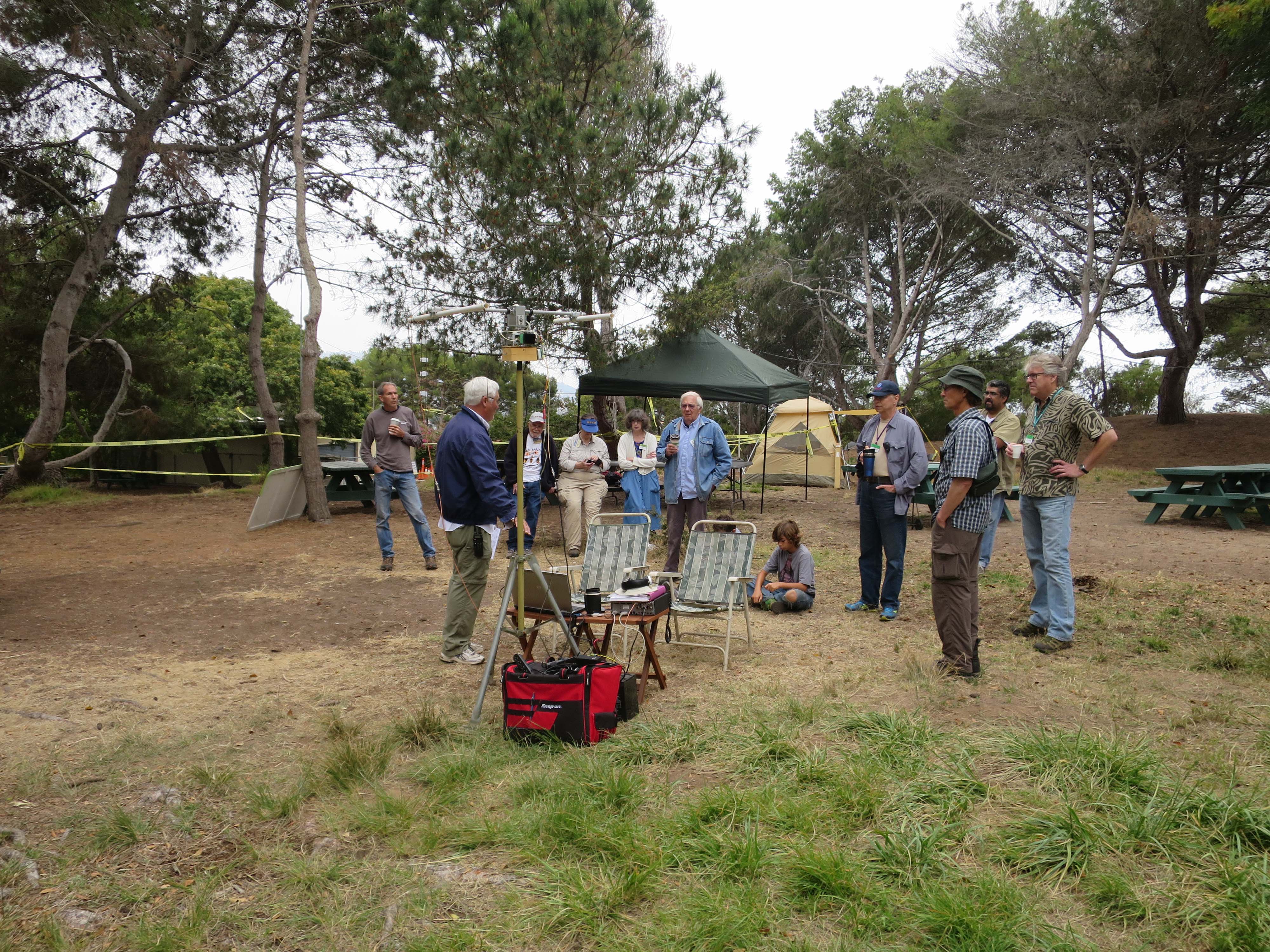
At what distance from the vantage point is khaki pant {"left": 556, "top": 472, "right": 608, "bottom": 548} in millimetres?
8688

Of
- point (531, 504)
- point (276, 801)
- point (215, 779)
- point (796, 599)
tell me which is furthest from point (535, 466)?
point (276, 801)

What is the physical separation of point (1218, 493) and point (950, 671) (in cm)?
736

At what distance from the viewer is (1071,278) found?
20.5m

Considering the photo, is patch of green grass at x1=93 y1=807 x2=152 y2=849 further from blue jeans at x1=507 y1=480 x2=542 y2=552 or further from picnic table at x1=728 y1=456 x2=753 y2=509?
picnic table at x1=728 y1=456 x2=753 y2=509

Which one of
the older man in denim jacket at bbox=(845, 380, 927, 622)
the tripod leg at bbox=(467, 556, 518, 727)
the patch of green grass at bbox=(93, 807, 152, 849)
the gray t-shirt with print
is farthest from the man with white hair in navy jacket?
the older man in denim jacket at bbox=(845, 380, 927, 622)

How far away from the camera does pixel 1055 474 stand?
4.89 meters

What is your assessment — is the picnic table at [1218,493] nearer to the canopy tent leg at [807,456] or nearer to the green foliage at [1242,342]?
the canopy tent leg at [807,456]

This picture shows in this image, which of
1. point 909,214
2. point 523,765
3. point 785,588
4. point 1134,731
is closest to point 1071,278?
point 909,214

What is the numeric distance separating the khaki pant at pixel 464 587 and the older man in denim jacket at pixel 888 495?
274 cm

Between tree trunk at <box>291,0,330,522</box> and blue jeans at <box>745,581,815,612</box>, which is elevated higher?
tree trunk at <box>291,0,330,522</box>

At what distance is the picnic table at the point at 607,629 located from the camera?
4453 millimetres

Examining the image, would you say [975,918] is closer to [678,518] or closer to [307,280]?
[678,518]

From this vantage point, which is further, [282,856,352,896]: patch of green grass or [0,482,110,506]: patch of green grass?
[0,482,110,506]: patch of green grass

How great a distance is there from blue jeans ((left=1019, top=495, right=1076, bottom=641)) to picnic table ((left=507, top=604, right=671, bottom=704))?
2281 mm
